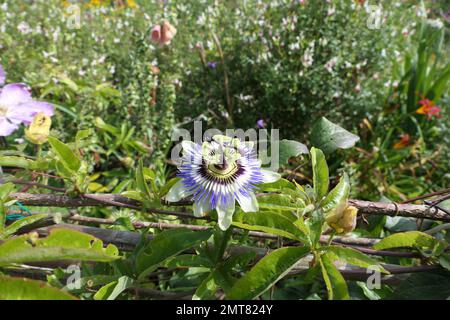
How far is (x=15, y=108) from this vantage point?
0.75m

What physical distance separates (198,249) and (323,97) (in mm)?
1288

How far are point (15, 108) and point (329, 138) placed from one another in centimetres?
55

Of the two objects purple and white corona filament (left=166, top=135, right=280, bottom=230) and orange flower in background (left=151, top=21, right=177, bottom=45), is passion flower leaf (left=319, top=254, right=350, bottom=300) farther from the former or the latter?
orange flower in background (left=151, top=21, right=177, bottom=45)

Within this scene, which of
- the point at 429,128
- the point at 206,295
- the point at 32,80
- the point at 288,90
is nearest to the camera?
the point at 206,295

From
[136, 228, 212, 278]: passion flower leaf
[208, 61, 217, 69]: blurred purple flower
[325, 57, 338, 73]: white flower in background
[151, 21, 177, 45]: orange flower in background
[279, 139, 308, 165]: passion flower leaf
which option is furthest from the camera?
[208, 61, 217, 69]: blurred purple flower

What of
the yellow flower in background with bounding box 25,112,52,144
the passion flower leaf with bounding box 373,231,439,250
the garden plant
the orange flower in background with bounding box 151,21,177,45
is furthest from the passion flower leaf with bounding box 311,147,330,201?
the orange flower in background with bounding box 151,21,177,45

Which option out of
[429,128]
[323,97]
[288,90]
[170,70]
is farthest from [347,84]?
[170,70]

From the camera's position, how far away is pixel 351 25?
1811mm

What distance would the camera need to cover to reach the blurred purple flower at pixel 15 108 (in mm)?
728

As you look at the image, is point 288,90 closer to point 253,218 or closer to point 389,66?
point 389,66

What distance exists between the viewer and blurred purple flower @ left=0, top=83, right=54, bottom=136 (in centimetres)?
73

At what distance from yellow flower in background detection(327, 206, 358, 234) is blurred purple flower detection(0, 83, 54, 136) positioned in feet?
1.72

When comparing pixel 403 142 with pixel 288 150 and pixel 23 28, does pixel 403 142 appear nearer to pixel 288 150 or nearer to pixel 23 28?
pixel 288 150

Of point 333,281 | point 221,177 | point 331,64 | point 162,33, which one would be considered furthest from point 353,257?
point 331,64
